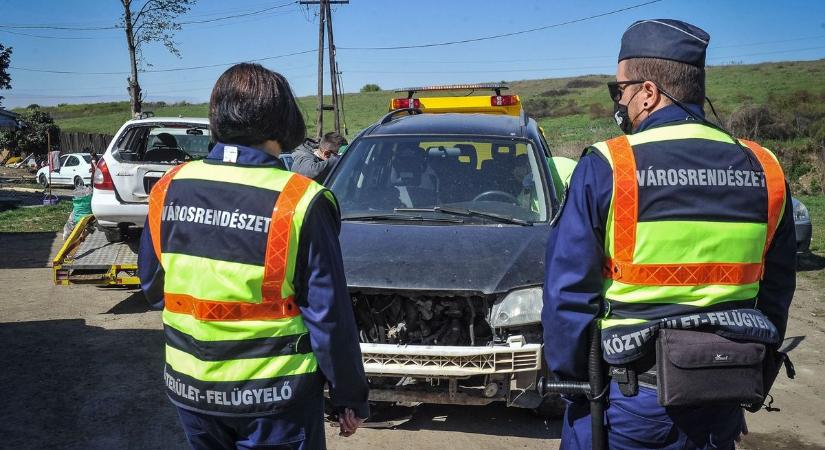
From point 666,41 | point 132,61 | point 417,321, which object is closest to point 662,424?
point 666,41

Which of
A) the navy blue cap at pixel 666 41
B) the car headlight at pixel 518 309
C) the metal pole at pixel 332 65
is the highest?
the metal pole at pixel 332 65

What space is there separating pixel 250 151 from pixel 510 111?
6.49 metres

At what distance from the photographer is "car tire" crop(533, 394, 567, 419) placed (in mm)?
4602

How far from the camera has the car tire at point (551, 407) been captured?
460cm

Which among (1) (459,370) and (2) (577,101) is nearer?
(1) (459,370)

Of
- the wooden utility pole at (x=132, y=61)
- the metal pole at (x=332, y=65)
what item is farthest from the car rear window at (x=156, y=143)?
the metal pole at (x=332, y=65)

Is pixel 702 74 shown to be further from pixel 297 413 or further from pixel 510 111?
pixel 510 111

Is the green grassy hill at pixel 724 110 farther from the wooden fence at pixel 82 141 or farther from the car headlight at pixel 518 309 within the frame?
the wooden fence at pixel 82 141

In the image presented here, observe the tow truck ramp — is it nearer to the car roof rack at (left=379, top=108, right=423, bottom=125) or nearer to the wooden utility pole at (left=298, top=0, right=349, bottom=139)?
the car roof rack at (left=379, top=108, right=423, bottom=125)

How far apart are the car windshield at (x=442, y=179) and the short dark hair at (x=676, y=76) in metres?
2.73

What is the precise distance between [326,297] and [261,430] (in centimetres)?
45

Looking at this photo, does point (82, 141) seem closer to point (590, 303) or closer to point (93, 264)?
point (93, 264)

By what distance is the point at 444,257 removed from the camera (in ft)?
14.4

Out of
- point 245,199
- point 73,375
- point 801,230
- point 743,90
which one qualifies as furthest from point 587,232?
point 743,90
